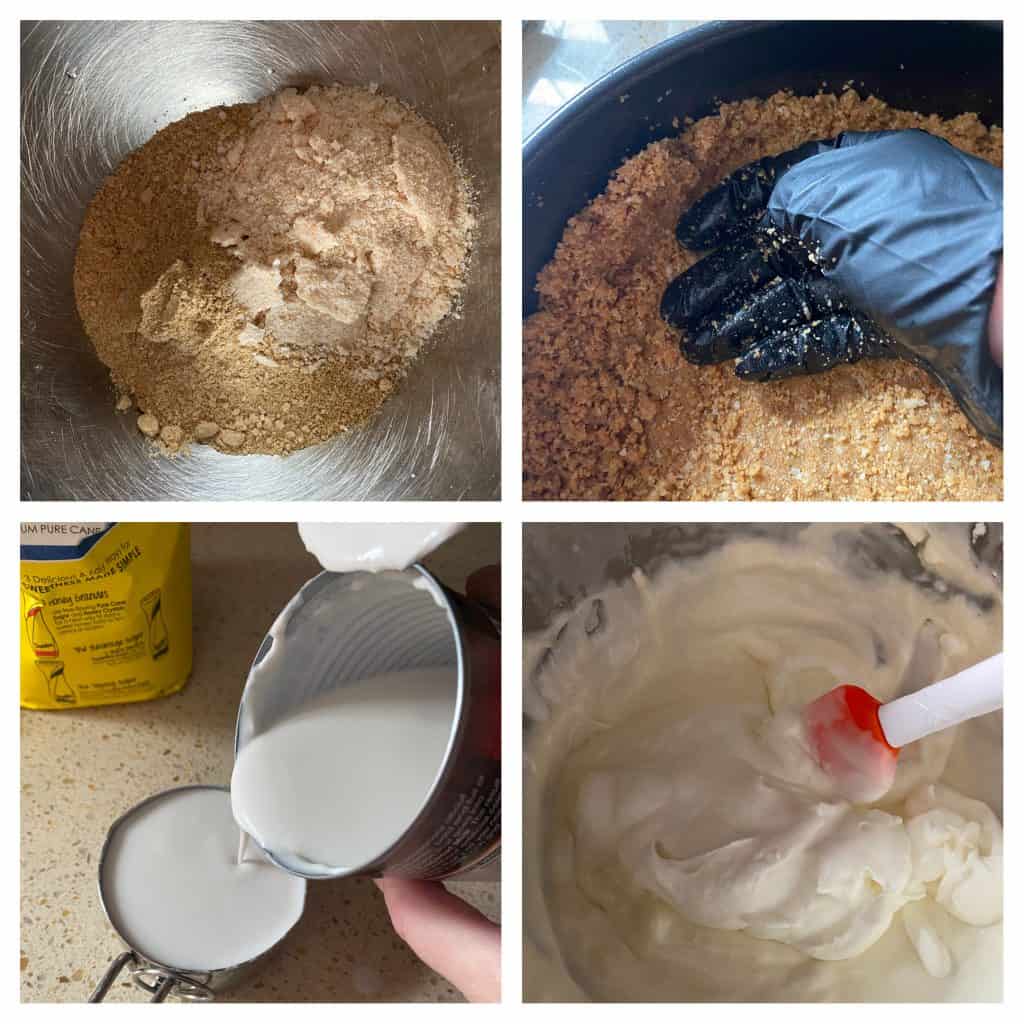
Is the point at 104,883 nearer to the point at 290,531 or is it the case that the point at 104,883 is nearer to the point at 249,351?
the point at 290,531

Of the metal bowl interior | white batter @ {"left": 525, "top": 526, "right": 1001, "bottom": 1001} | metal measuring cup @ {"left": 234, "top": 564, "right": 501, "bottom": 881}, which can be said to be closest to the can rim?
metal measuring cup @ {"left": 234, "top": 564, "right": 501, "bottom": 881}

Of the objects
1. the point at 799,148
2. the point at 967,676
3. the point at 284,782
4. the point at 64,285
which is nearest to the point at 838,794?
the point at 967,676

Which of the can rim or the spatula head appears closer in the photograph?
the can rim

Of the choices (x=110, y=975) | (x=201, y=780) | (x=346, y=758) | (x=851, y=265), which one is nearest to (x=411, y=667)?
(x=346, y=758)

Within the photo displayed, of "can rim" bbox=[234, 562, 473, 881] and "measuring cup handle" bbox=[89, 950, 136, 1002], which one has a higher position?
"can rim" bbox=[234, 562, 473, 881]

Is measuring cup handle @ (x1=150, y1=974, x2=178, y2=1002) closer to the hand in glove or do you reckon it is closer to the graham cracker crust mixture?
the graham cracker crust mixture

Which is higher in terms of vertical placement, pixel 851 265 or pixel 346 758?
pixel 851 265

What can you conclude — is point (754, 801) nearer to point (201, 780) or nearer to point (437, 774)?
point (437, 774)
